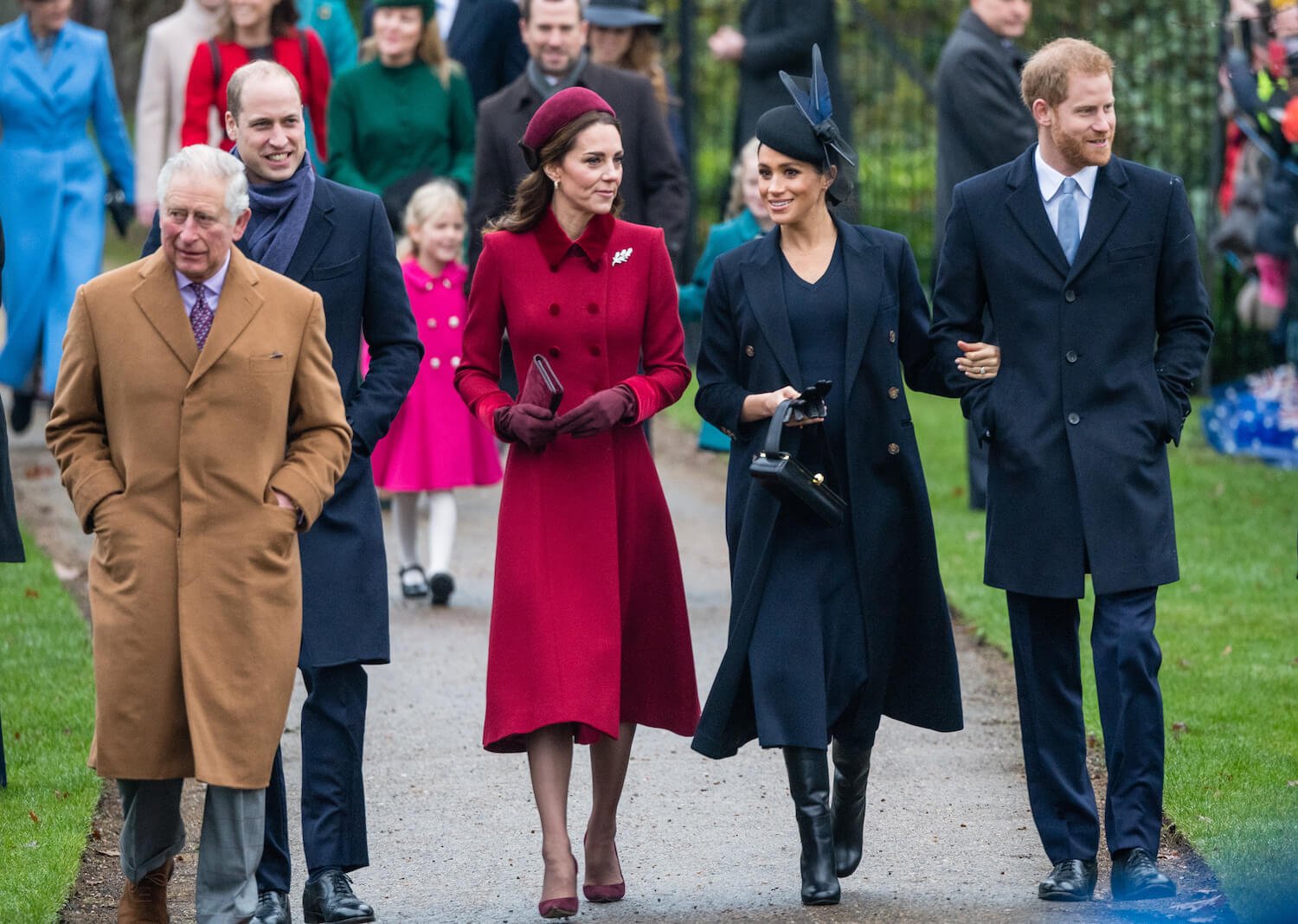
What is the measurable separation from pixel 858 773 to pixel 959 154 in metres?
Answer: 5.22

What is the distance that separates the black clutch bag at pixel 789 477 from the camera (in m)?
5.21

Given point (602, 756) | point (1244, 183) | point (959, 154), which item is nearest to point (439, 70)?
point (959, 154)

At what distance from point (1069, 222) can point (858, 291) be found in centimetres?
56

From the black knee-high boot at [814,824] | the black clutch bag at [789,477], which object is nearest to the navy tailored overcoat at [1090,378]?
the black clutch bag at [789,477]

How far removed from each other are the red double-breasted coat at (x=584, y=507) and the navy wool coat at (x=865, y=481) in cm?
15

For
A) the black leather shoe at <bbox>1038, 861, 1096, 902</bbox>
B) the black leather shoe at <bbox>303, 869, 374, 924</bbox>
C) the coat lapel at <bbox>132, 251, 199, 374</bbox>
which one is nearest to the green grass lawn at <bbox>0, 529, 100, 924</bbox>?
the black leather shoe at <bbox>303, 869, 374, 924</bbox>

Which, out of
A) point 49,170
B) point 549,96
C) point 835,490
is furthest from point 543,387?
point 49,170

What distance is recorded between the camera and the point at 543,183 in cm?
557

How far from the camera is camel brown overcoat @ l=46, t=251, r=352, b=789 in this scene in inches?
185

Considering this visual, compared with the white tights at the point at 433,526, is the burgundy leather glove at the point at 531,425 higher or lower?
higher

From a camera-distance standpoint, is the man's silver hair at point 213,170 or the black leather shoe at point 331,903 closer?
the man's silver hair at point 213,170

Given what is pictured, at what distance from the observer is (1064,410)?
536 cm

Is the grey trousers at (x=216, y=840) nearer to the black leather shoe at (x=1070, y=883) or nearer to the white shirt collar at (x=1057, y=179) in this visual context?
the black leather shoe at (x=1070, y=883)

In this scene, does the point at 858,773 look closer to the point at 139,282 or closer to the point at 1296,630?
the point at 139,282
